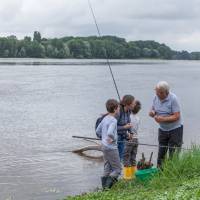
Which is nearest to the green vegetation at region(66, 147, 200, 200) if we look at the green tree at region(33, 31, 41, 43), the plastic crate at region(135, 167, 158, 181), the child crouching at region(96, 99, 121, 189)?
the plastic crate at region(135, 167, 158, 181)

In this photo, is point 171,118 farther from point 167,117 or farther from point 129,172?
point 129,172

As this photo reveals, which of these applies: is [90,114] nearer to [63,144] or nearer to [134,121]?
[63,144]

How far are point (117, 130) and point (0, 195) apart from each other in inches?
104

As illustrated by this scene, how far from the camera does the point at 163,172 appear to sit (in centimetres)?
899

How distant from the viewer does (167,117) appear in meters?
9.23

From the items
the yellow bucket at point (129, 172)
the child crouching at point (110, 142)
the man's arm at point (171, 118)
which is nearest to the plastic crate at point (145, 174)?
the child crouching at point (110, 142)

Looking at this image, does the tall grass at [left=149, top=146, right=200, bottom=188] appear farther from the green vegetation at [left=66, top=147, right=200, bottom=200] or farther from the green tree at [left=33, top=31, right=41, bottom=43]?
the green tree at [left=33, top=31, right=41, bottom=43]

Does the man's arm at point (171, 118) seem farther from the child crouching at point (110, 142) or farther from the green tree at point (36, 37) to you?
the green tree at point (36, 37)

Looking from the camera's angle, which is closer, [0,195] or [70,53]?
[0,195]

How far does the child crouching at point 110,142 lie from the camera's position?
8859 mm

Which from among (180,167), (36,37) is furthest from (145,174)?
(36,37)

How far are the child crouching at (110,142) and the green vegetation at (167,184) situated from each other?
225 millimetres

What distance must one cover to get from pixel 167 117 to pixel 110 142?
1087mm

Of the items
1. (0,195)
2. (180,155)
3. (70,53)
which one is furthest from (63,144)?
(70,53)
